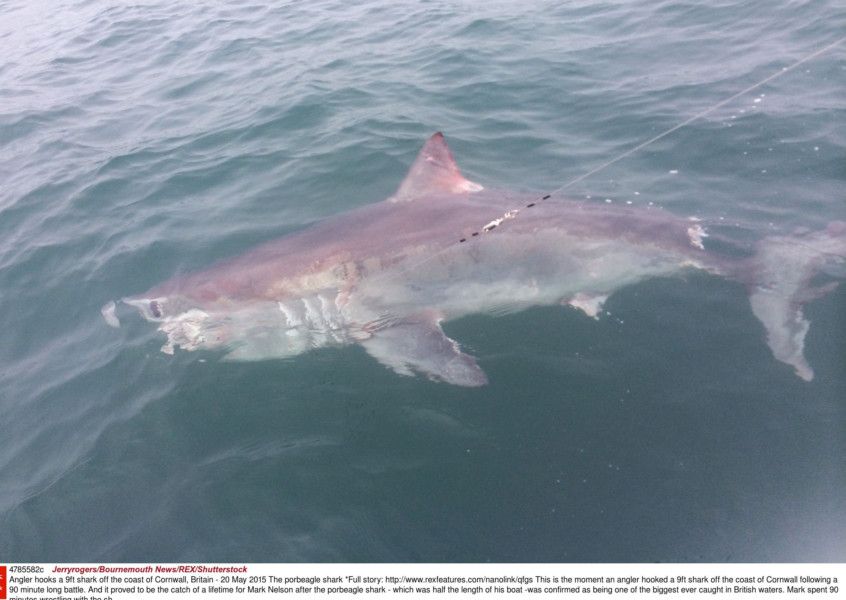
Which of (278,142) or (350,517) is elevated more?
(278,142)

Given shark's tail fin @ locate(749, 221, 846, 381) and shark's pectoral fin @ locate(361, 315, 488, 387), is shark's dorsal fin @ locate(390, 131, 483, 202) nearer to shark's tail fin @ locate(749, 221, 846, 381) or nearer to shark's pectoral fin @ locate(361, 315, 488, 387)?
shark's pectoral fin @ locate(361, 315, 488, 387)

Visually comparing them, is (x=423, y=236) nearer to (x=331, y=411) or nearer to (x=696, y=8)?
(x=331, y=411)

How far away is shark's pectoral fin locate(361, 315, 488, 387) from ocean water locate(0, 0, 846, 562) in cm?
16

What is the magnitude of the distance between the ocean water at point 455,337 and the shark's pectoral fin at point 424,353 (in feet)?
0.54

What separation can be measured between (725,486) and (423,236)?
12.4 feet

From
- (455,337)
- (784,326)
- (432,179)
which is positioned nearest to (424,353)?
(455,337)

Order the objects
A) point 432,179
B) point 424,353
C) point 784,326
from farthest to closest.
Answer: point 432,179 < point 424,353 < point 784,326

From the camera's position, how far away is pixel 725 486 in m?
4.59

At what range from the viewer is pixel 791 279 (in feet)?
19.7

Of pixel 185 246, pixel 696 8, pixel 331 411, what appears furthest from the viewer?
pixel 696 8

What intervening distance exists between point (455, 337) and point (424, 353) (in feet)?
→ 1.71
